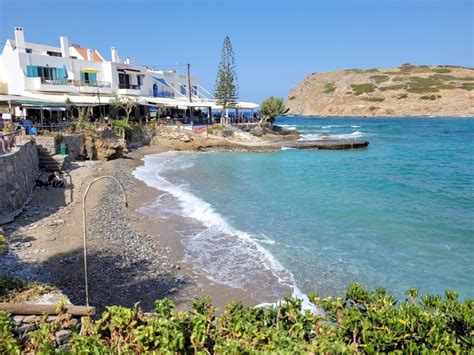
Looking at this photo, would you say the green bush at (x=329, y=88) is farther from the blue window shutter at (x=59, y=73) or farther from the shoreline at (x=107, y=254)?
the shoreline at (x=107, y=254)

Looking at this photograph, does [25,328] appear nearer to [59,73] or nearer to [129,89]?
[59,73]

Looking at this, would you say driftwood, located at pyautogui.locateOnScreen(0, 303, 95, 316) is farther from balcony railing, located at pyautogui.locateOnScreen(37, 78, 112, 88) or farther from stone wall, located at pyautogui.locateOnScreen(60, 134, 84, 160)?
balcony railing, located at pyautogui.locateOnScreen(37, 78, 112, 88)

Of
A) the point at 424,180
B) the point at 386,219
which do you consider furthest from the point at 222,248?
the point at 424,180

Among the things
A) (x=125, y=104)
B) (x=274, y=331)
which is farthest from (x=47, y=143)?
(x=274, y=331)

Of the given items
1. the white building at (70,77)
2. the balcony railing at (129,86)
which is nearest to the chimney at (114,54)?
the white building at (70,77)

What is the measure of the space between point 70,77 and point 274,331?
41.4 m

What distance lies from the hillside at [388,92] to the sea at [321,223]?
95324 millimetres

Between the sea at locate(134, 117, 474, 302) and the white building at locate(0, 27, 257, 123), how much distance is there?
12.4m

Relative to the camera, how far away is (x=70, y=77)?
1606 inches

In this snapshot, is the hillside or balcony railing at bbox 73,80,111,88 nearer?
balcony railing at bbox 73,80,111,88

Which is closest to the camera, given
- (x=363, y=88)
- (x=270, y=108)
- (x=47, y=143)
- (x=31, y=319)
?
(x=31, y=319)

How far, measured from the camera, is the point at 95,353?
16.1 feet

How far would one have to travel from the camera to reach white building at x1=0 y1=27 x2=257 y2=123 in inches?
1417

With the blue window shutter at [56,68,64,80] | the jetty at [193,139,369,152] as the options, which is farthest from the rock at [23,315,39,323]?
the blue window shutter at [56,68,64,80]
